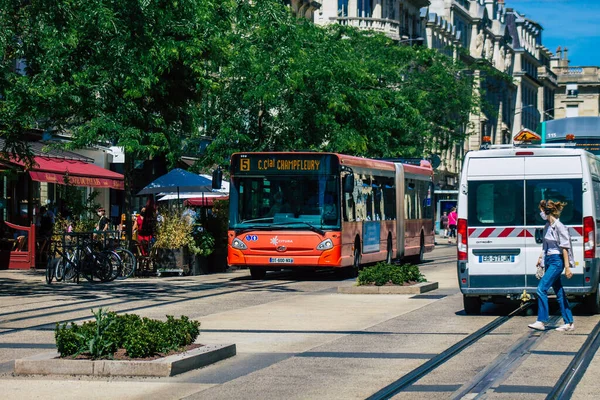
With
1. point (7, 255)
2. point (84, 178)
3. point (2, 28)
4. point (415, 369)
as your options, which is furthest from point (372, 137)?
point (415, 369)

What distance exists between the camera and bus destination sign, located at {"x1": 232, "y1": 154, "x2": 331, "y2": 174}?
27.6 m

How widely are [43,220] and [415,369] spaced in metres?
23.2

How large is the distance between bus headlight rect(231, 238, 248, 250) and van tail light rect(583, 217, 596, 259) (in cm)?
1129

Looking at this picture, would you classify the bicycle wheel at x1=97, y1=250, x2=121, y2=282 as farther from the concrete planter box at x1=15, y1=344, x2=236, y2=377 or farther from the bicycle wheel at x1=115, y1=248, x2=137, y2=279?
the concrete planter box at x1=15, y1=344, x2=236, y2=377

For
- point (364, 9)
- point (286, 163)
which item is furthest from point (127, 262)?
point (364, 9)

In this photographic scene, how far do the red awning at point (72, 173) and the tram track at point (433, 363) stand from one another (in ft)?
59.3

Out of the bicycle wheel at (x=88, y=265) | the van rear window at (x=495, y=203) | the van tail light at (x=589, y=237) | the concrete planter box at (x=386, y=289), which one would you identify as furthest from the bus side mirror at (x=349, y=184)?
the van tail light at (x=589, y=237)

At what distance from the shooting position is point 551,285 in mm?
15875

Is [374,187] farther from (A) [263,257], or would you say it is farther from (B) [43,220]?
(B) [43,220]

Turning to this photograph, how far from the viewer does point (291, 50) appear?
1496 inches

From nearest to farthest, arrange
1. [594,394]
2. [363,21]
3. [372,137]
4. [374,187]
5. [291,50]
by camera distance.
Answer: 1. [594,394]
2. [374,187]
3. [291,50]
4. [372,137]
5. [363,21]

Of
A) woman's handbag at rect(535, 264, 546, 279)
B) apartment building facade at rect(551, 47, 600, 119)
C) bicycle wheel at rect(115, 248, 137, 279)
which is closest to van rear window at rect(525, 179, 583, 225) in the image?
woman's handbag at rect(535, 264, 546, 279)

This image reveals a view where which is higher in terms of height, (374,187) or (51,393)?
(374,187)

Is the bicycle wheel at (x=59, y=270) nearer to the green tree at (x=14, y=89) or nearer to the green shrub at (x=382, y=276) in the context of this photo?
the green tree at (x=14, y=89)
